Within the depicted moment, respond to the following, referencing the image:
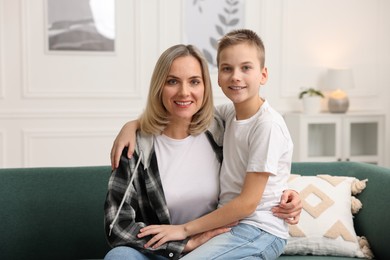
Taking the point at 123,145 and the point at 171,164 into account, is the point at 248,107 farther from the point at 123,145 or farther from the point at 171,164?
the point at 123,145

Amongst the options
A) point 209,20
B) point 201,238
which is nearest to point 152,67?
point 209,20

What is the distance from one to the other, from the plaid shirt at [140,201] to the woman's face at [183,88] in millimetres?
155

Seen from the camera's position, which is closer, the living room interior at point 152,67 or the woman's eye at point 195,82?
the woman's eye at point 195,82

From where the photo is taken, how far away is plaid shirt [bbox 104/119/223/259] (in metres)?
1.83

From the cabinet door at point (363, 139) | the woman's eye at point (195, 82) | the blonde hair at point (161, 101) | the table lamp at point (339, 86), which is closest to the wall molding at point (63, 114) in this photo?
the table lamp at point (339, 86)

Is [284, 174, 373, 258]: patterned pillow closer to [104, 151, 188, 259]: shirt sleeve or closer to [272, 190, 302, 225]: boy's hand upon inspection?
[272, 190, 302, 225]: boy's hand

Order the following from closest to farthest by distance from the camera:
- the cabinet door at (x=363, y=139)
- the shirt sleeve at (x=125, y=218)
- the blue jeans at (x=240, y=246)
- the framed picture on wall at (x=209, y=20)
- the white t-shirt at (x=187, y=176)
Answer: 1. the blue jeans at (x=240, y=246)
2. the shirt sleeve at (x=125, y=218)
3. the white t-shirt at (x=187, y=176)
4. the framed picture on wall at (x=209, y=20)
5. the cabinet door at (x=363, y=139)

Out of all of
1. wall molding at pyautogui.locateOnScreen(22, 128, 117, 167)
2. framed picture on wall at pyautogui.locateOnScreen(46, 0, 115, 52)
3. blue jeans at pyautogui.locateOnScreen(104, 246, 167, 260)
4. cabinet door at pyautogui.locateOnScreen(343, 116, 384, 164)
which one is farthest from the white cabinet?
blue jeans at pyautogui.locateOnScreen(104, 246, 167, 260)

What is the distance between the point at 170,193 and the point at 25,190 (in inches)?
27.5

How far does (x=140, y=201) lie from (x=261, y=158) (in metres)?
0.51

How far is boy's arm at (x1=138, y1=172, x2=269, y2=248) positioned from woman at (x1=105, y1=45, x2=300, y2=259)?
0.03 m

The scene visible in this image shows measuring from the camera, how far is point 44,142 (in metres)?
4.48

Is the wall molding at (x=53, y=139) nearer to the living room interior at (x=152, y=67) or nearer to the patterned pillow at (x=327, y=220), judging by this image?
the living room interior at (x=152, y=67)

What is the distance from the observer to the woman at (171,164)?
1850 mm
